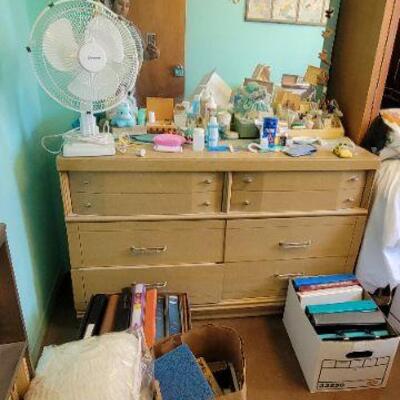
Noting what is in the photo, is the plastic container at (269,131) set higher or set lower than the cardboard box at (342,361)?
higher

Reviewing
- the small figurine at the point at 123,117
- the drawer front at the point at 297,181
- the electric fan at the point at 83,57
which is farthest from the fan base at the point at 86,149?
the drawer front at the point at 297,181

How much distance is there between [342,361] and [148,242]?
0.84m

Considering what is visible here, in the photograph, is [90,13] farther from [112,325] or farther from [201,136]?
[112,325]

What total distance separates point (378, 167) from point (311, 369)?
0.82 meters

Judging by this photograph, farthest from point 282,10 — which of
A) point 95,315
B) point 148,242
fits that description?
point 95,315

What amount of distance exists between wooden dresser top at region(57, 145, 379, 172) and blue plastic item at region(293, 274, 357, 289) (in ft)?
1.59

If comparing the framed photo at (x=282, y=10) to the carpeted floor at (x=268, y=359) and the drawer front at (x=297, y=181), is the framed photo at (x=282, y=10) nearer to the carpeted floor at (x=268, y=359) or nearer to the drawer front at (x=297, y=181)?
the drawer front at (x=297, y=181)

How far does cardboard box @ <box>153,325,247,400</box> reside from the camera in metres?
1.24

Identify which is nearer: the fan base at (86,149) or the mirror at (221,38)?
the fan base at (86,149)

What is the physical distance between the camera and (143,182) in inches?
52.7

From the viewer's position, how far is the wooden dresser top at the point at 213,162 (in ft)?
4.18

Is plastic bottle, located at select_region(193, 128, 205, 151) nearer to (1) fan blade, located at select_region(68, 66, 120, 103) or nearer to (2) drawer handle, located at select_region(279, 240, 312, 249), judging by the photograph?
(1) fan blade, located at select_region(68, 66, 120, 103)

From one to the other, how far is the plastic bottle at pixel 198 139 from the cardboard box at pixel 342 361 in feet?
2.48

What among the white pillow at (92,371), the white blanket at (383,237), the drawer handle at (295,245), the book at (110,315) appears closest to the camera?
the white pillow at (92,371)
